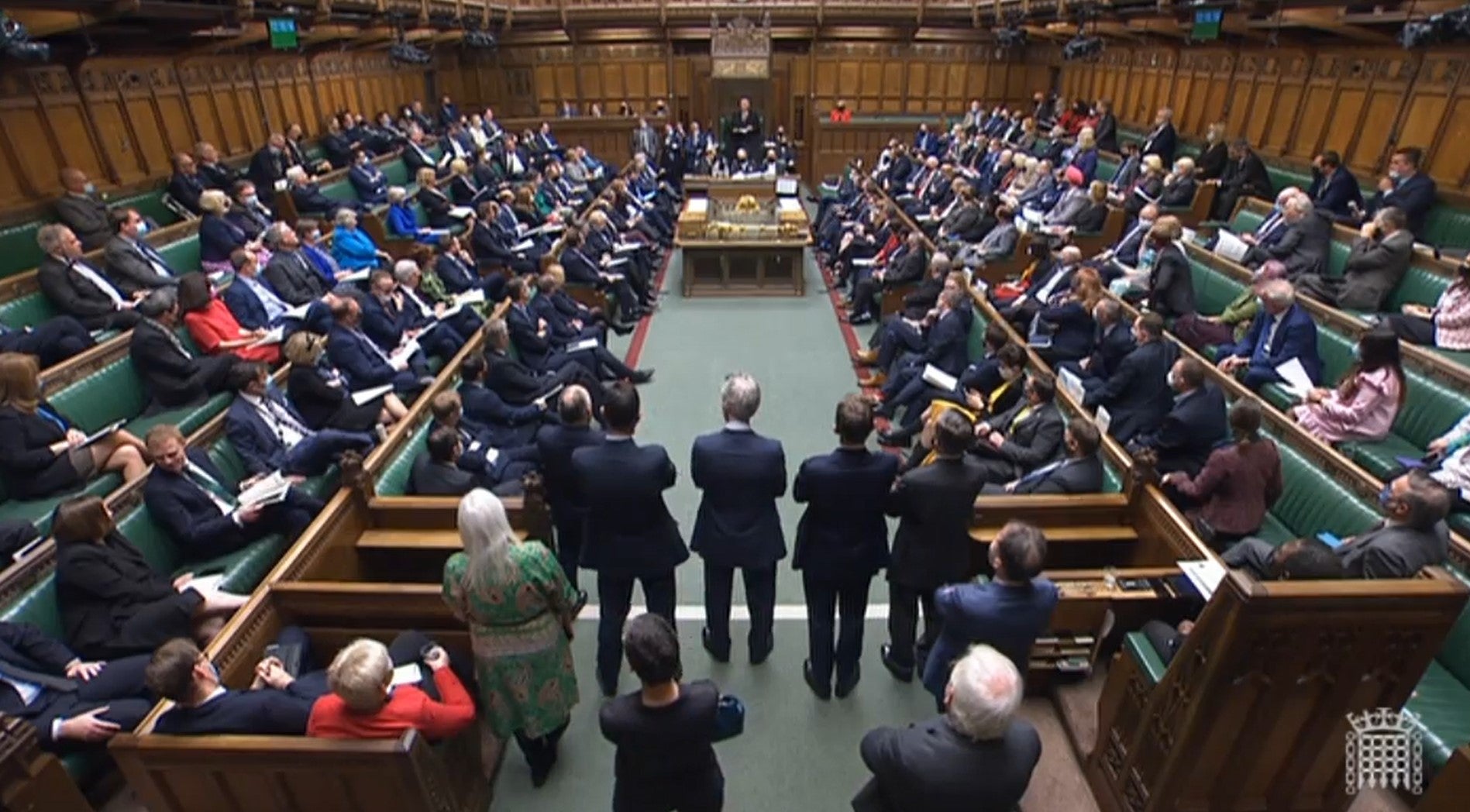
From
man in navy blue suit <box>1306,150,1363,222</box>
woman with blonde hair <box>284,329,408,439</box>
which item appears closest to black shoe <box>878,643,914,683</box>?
woman with blonde hair <box>284,329,408,439</box>

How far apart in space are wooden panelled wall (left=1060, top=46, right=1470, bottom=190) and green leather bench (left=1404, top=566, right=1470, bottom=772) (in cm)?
663

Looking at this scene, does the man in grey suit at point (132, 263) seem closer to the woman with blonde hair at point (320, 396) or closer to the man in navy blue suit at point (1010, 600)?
the woman with blonde hair at point (320, 396)

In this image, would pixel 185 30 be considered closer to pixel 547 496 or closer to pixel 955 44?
pixel 547 496

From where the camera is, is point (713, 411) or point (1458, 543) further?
point (713, 411)

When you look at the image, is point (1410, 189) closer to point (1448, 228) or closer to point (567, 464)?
point (1448, 228)

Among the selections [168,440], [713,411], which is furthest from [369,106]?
[168,440]

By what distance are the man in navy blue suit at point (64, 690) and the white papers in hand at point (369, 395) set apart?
207cm

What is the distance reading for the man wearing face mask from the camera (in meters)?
6.14

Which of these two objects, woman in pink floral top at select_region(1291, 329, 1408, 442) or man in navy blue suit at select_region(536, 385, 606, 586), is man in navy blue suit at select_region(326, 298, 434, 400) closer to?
man in navy blue suit at select_region(536, 385, 606, 586)

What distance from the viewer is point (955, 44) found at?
16.2 m

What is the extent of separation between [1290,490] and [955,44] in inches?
594

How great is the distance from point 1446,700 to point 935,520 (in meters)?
1.72

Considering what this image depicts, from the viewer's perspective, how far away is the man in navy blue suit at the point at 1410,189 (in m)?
6.18

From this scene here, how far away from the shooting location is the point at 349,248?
712cm
